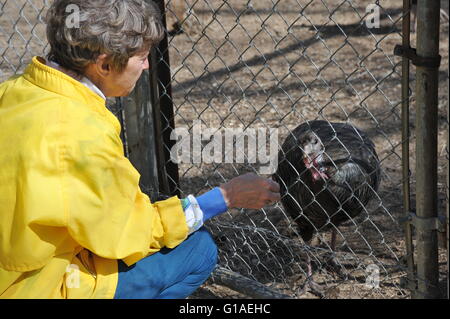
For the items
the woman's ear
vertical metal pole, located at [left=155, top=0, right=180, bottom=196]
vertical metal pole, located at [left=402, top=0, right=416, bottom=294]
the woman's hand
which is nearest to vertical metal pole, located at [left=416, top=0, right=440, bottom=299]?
vertical metal pole, located at [left=402, top=0, right=416, bottom=294]

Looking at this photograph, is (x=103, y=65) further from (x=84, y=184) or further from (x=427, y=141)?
(x=427, y=141)

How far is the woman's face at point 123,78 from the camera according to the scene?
7.53 feet

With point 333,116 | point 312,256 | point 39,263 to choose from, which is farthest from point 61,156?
point 333,116

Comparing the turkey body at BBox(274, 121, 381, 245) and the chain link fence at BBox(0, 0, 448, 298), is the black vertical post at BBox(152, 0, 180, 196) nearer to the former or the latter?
the chain link fence at BBox(0, 0, 448, 298)

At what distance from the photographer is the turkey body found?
3.48m

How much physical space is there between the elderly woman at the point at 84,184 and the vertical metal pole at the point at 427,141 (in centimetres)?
48

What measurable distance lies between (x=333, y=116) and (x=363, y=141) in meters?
1.50

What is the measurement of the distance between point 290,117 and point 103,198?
3000 millimetres

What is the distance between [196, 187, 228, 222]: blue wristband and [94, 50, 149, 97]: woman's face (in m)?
0.44

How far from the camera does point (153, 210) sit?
233cm

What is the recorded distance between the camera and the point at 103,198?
210cm

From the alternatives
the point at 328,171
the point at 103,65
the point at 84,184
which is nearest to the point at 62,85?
the point at 103,65
